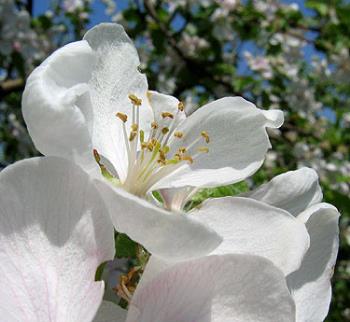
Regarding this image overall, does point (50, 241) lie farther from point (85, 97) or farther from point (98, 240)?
point (85, 97)

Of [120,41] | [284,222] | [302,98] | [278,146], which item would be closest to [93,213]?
[284,222]

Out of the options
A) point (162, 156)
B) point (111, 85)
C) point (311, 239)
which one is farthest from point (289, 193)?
point (111, 85)

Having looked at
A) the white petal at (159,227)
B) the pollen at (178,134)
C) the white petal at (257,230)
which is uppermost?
the white petal at (159,227)

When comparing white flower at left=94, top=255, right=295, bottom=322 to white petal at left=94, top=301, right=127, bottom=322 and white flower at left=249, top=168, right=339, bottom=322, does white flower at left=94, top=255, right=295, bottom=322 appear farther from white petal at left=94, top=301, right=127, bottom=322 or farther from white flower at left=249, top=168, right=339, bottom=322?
white flower at left=249, top=168, right=339, bottom=322

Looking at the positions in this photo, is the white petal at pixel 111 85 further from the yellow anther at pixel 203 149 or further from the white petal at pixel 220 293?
the white petal at pixel 220 293

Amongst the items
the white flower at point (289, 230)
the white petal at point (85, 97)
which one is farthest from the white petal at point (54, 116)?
the white flower at point (289, 230)

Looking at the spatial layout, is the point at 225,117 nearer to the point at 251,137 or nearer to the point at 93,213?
the point at 251,137
